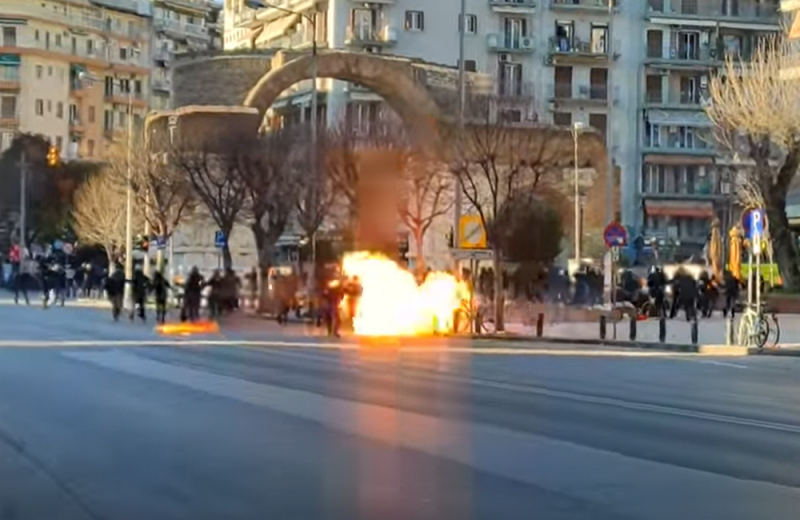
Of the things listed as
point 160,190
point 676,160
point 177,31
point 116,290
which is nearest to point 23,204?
point 160,190

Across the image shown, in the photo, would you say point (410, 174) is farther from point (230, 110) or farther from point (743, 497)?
point (743, 497)

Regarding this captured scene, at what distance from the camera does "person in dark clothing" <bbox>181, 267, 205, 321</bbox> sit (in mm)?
38406

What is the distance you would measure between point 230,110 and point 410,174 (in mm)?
11018

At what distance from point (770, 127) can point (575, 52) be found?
46.8 metres

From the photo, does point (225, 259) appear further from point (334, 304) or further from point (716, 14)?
point (716, 14)

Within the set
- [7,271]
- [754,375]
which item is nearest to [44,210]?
[7,271]

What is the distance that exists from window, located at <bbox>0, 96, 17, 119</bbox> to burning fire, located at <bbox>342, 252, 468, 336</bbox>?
76071mm

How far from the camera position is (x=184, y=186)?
5509 centimetres

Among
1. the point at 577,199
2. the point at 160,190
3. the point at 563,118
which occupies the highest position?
the point at 563,118

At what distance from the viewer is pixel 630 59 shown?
314 ft

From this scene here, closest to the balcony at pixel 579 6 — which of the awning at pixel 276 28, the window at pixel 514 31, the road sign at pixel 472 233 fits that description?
the window at pixel 514 31

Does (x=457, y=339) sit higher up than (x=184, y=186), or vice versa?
Answer: (x=184, y=186)

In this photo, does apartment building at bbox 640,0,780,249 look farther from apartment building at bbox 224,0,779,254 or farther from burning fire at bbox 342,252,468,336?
burning fire at bbox 342,252,468,336

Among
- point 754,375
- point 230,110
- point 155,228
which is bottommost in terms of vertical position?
point 754,375
